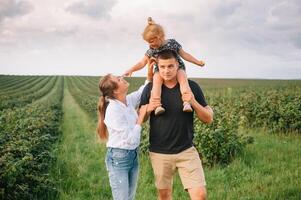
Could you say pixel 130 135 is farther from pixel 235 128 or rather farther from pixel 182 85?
pixel 235 128

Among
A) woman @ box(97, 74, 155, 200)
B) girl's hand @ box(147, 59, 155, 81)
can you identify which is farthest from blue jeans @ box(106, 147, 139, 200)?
girl's hand @ box(147, 59, 155, 81)

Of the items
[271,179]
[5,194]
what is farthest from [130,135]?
[271,179]

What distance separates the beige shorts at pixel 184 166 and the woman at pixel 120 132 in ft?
0.91

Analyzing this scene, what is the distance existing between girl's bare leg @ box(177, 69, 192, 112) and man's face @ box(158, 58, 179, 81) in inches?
3.4

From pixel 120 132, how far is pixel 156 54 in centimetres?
109

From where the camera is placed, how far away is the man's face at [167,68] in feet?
15.0

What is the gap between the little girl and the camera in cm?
458

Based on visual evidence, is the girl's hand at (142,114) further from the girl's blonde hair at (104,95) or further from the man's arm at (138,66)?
the man's arm at (138,66)

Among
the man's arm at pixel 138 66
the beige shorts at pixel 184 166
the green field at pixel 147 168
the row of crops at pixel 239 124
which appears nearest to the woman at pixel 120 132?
the beige shorts at pixel 184 166

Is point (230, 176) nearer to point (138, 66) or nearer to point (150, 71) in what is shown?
point (138, 66)

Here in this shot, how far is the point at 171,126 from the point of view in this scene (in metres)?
4.63

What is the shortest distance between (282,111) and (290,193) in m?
6.98

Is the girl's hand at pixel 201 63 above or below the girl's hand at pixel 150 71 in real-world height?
above

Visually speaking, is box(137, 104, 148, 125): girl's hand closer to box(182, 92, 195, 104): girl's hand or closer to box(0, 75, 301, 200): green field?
box(182, 92, 195, 104): girl's hand
